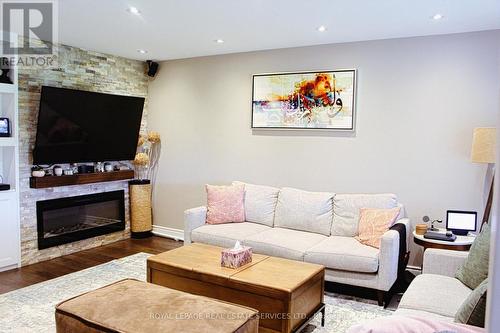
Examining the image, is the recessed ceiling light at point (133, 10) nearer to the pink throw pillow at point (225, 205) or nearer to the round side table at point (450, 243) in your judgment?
the pink throw pillow at point (225, 205)

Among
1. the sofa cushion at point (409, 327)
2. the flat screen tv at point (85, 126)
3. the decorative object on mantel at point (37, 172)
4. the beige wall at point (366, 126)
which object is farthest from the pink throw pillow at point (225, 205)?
the sofa cushion at point (409, 327)

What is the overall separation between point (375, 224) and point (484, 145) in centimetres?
121

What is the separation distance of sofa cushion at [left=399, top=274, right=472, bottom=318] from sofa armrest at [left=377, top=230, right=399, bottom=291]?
1.99 feet

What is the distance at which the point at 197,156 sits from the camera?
561 centimetres

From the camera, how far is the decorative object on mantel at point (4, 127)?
419 cm

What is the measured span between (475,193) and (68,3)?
4.23 metres

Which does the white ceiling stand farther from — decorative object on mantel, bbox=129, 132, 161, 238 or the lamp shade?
decorative object on mantel, bbox=129, 132, 161, 238

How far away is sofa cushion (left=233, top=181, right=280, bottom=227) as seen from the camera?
457 centimetres

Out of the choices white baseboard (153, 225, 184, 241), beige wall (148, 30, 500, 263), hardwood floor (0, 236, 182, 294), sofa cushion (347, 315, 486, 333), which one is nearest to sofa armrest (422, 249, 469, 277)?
beige wall (148, 30, 500, 263)

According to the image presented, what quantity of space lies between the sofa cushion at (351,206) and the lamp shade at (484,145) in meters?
0.89

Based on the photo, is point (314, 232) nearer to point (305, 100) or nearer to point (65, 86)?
point (305, 100)

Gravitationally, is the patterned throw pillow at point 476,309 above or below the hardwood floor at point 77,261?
above

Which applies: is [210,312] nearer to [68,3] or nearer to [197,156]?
[68,3]

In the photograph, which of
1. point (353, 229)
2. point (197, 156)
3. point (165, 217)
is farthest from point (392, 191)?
point (165, 217)
